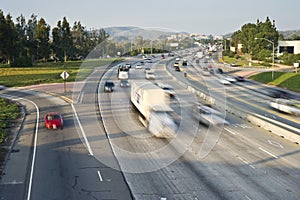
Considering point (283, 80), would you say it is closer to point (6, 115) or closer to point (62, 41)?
point (6, 115)

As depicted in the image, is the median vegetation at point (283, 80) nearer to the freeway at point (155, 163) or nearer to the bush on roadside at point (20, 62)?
the freeway at point (155, 163)

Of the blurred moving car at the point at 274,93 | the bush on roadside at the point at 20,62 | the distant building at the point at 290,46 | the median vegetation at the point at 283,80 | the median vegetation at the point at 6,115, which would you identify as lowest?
the median vegetation at the point at 6,115

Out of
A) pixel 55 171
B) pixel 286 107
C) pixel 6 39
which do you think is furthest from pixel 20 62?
pixel 55 171

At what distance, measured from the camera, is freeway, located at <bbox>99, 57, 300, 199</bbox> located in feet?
64.2

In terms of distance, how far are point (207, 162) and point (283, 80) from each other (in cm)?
5146

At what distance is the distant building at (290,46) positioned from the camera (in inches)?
5202

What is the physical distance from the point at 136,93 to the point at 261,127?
12.3 meters

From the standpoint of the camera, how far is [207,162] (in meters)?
24.4

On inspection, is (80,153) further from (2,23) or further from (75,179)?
(2,23)

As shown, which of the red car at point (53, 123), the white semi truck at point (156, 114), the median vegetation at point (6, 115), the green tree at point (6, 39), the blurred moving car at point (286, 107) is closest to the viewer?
the white semi truck at point (156, 114)

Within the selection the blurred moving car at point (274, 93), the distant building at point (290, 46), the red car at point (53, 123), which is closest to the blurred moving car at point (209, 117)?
the red car at point (53, 123)

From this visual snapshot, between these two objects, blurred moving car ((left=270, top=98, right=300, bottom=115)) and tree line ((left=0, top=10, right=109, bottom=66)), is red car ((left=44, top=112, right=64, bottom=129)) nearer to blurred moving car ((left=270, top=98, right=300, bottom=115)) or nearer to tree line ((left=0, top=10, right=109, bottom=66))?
blurred moving car ((left=270, top=98, right=300, bottom=115))

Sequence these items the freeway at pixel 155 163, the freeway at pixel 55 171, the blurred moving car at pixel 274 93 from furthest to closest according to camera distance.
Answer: the blurred moving car at pixel 274 93 → the freeway at pixel 155 163 → the freeway at pixel 55 171

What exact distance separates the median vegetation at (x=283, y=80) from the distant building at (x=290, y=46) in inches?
2295
